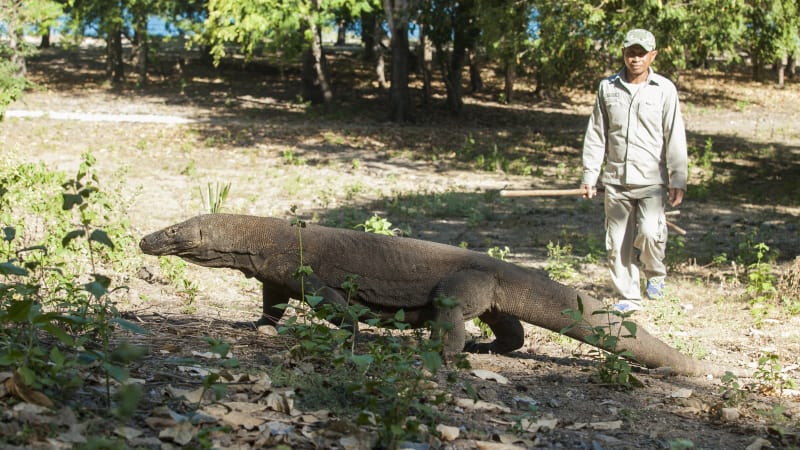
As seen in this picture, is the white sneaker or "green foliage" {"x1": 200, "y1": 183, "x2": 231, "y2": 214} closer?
the white sneaker

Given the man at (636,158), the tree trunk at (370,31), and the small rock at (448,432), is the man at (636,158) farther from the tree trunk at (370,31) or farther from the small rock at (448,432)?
the tree trunk at (370,31)

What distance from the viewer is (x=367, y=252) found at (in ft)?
16.4

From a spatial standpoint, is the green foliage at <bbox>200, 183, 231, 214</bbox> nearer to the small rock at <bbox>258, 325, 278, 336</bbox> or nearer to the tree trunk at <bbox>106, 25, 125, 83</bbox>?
the small rock at <bbox>258, 325, 278, 336</bbox>

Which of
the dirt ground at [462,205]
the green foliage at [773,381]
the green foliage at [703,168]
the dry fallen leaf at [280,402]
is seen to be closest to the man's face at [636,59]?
the dirt ground at [462,205]

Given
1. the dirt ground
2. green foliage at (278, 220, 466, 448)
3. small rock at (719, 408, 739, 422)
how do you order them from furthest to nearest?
small rock at (719, 408, 739, 422) < the dirt ground < green foliage at (278, 220, 466, 448)

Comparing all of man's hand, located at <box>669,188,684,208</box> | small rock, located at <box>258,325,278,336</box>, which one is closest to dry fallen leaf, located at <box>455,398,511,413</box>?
small rock, located at <box>258,325,278,336</box>

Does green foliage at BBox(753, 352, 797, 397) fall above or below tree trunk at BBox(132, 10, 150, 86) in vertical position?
below

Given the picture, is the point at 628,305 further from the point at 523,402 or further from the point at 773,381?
the point at 523,402

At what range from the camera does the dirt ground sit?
12.9 feet

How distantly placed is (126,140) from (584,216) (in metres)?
8.91

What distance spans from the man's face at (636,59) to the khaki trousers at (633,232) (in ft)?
2.65

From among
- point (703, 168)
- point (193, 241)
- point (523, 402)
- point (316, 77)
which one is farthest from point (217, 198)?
point (316, 77)

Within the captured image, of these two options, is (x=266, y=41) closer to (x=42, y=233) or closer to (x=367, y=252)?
(x=42, y=233)

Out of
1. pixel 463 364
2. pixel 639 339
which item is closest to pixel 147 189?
pixel 639 339
